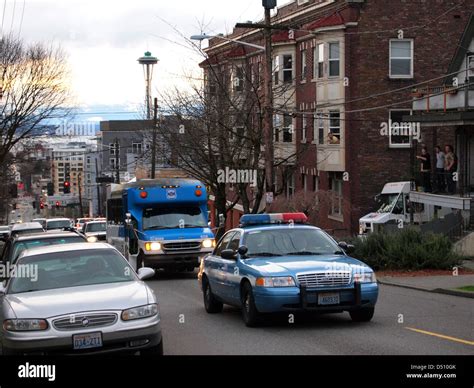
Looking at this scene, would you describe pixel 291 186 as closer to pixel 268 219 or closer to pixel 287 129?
pixel 287 129

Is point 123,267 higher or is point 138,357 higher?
point 123,267

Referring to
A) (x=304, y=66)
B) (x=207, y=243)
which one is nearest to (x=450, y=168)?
(x=207, y=243)

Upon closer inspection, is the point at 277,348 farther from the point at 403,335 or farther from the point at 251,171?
the point at 251,171

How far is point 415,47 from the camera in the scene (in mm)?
40094

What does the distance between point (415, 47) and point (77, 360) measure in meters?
33.4

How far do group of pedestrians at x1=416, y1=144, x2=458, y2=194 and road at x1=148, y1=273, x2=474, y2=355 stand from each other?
15.6 metres

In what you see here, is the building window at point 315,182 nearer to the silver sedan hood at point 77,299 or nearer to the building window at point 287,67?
the building window at point 287,67

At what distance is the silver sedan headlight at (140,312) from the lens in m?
9.92

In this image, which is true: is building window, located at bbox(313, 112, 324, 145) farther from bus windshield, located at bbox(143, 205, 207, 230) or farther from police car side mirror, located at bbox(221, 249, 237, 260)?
police car side mirror, located at bbox(221, 249, 237, 260)

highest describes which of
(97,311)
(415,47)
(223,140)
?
(415,47)

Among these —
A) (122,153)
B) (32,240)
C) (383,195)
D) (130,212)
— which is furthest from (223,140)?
(122,153)

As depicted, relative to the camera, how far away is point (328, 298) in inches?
496

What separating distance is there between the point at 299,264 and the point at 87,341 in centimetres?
426

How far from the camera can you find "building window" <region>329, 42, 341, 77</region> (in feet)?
131
